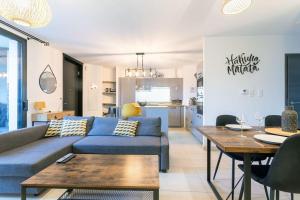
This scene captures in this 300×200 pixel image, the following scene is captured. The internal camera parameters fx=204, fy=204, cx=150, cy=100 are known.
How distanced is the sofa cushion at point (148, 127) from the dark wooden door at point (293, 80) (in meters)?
2.84

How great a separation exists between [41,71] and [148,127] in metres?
2.97

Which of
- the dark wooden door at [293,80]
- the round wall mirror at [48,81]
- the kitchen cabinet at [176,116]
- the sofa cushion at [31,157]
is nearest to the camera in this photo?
the sofa cushion at [31,157]

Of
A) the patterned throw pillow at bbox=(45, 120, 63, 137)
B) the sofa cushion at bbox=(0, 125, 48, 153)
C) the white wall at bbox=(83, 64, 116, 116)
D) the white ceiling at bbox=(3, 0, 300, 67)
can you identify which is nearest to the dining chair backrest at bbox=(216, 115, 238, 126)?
the white ceiling at bbox=(3, 0, 300, 67)

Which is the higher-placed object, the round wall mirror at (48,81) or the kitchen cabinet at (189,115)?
the round wall mirror at (48,81)

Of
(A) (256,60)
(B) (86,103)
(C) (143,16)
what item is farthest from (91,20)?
(B) (86,103)

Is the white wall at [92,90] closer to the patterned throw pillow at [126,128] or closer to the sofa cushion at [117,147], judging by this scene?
the patterned throw pillow at [126,128]

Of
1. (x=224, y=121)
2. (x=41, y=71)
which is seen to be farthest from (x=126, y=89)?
(x=224, y=121)

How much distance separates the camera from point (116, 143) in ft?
10.3

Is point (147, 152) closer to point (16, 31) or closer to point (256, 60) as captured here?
point (256, 60)

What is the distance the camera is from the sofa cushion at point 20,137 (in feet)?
8.92

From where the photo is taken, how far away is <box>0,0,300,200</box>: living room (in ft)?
5.66

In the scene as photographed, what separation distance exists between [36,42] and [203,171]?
438cm

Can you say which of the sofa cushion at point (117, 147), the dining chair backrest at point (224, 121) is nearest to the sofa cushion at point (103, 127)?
the sofa cushion at point (117, 147)

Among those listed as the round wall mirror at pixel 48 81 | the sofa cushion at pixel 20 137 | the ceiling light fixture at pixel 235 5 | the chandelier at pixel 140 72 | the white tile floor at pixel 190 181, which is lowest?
the white tile floor at pixel 190 181
